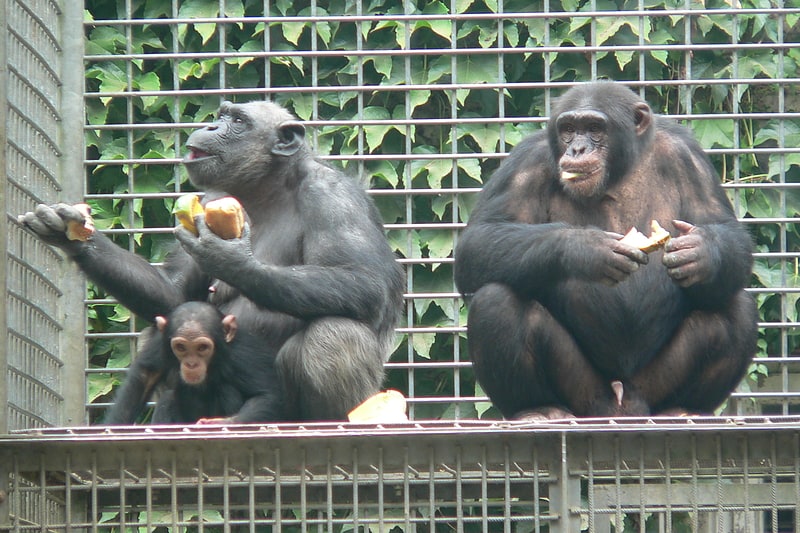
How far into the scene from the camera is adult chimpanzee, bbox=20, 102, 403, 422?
15.6 ft

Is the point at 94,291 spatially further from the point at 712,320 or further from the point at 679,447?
the point at 679,447

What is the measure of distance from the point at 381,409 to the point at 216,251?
73 cm

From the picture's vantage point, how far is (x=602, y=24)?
6242 mm

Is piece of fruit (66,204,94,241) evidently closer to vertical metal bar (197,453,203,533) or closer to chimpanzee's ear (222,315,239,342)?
chimpanzee's ear (222,315,239,342)

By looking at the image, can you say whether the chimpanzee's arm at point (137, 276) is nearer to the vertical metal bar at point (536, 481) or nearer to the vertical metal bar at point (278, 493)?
the vertical metal bar at point (278, 493)

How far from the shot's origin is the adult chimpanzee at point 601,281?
15.4 ft

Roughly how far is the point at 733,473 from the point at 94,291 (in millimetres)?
3139

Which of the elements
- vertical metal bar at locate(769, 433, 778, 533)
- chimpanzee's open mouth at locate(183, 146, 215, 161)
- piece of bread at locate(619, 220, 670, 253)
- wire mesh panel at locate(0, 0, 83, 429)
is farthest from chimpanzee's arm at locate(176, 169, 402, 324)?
vertical metal bar at locate(769, 433, 778, 533)

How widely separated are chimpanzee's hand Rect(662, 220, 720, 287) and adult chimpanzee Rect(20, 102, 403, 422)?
3.22 feet

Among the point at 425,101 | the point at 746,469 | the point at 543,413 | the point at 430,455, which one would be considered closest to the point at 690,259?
the point at 543,413

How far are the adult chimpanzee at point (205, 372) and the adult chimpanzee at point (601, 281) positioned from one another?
0.71m

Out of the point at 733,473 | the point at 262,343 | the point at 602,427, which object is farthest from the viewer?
the point at 262,343

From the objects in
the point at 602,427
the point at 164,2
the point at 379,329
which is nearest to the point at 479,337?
the point at 379,329

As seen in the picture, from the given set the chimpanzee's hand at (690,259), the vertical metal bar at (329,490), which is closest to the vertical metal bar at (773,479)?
the vertical metal bar at (329,490)
